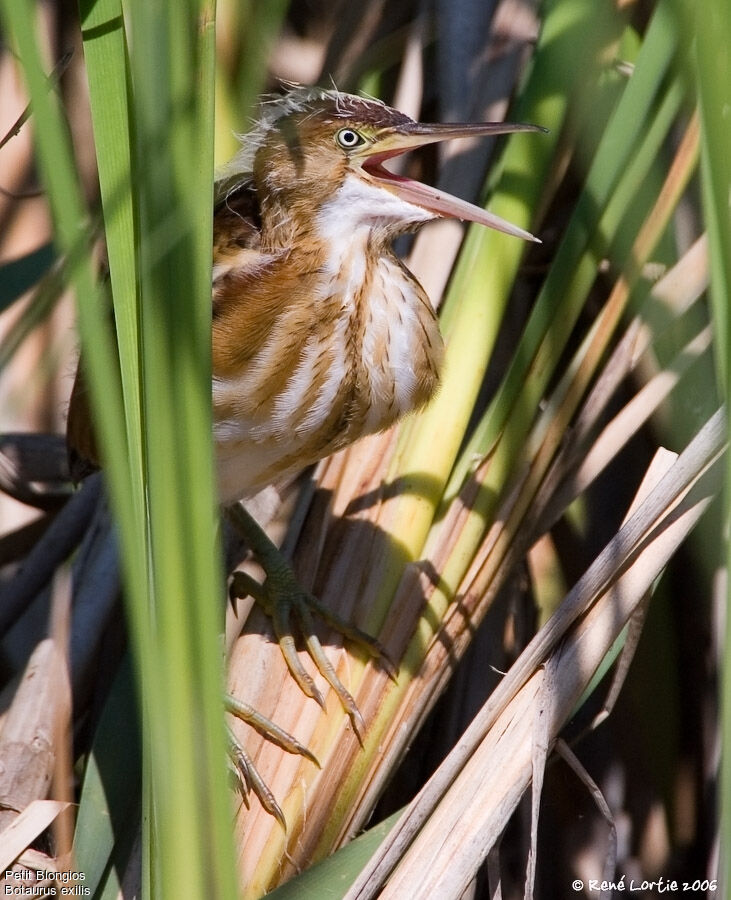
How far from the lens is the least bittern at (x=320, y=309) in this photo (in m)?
1.16

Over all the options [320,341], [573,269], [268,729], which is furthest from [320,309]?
[268,729]

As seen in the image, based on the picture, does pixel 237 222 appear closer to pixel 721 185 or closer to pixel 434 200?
pixel 434 200

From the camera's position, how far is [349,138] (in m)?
1.16

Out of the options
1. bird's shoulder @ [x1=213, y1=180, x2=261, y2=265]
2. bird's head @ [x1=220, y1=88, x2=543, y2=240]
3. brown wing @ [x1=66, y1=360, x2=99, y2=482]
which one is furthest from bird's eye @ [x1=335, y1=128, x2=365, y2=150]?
brown wing @ [x1=66, y1=360, x2=99, y2=482]

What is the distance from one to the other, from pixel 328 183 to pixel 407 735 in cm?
59

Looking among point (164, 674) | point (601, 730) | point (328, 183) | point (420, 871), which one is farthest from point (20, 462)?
point (164, 674)

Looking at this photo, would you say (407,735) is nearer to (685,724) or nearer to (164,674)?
(685,724)

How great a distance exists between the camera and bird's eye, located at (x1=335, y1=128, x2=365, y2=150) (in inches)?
45.4

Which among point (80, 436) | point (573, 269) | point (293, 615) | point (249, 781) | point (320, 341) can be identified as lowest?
point (249, 781)

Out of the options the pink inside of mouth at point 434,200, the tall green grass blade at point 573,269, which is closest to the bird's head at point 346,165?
the pink inside of mouth at point 434,200

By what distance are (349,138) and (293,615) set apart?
0.53m

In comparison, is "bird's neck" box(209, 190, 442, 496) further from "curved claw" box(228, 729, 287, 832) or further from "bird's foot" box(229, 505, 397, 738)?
"curved claw" box(228, 729, 287, 832)

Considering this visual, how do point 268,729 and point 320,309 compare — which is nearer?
point 268,729

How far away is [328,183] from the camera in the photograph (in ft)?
3.85
